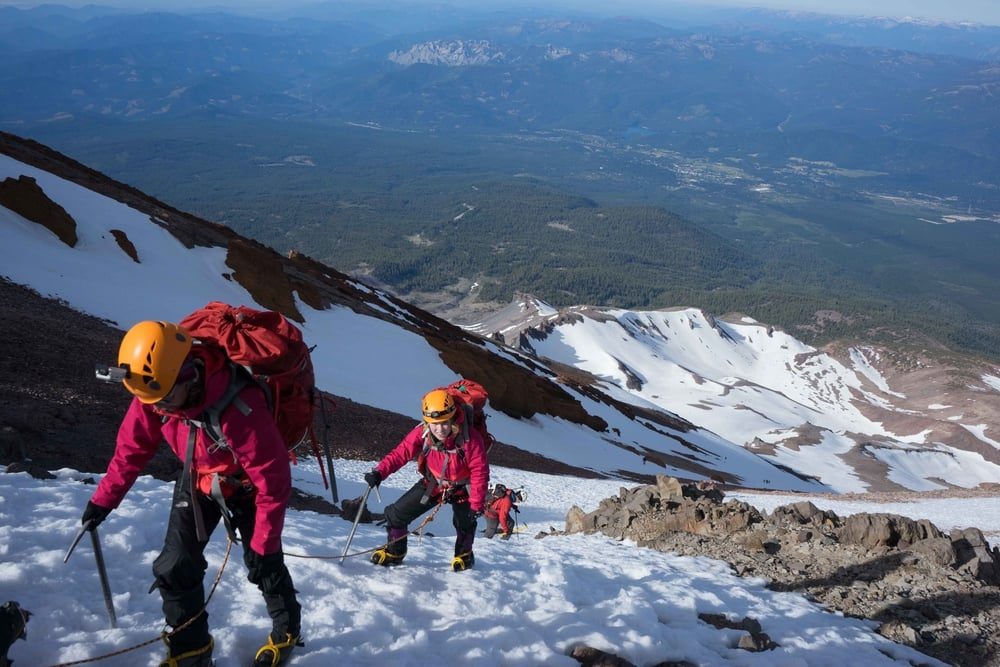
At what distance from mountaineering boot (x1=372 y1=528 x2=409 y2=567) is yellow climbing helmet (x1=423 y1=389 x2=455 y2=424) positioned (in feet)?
6.08

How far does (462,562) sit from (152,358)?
5283 millimetres

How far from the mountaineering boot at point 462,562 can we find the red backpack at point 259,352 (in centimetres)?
392

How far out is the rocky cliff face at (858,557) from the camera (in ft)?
29.3

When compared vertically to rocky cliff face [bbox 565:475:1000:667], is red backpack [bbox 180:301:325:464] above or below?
above

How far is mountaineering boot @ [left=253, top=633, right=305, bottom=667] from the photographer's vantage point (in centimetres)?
549

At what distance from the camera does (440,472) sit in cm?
775

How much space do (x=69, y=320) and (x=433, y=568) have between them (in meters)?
19.5

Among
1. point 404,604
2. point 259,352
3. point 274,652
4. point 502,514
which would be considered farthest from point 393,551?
point 502,514

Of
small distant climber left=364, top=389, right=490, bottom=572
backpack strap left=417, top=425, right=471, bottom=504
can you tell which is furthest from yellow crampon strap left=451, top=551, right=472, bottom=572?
backpack strap left=417, top=425, right=471, bottom=504

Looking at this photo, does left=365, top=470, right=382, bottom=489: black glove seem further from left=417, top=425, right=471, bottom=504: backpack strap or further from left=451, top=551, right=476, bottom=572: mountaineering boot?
left=451, top=551, right=476, bottom=572: mountaineering boot

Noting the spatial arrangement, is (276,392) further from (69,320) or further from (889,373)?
(889,373)

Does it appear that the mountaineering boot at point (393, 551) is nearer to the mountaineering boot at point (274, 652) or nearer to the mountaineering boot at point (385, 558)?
the mountaineering boot at point (385, 558)

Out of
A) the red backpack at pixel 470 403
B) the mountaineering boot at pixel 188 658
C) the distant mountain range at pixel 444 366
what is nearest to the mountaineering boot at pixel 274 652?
the mountaineering boot at pixel 188 658

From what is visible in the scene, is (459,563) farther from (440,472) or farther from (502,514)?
(502,514)
